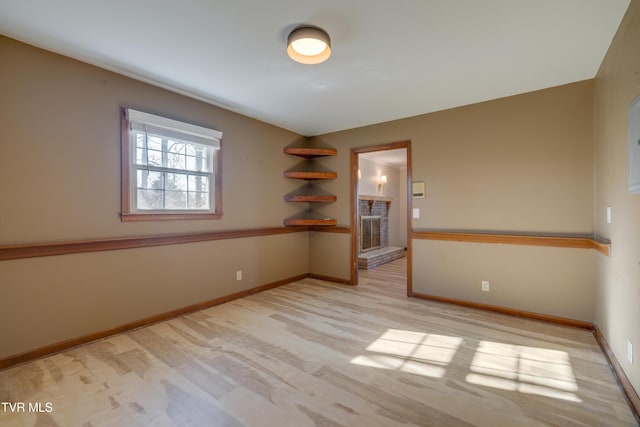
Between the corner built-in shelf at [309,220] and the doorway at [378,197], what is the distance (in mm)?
400

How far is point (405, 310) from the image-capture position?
3.16 metres

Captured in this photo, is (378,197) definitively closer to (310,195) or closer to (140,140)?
(310,195)

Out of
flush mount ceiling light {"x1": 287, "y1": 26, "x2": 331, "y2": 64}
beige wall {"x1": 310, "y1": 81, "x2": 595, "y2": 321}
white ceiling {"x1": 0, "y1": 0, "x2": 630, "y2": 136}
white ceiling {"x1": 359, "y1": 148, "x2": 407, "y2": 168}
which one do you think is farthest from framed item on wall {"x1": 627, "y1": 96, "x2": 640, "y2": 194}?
white ceiling {"x1": 359, "y1": 148, "x2": 407, "y2": 168}

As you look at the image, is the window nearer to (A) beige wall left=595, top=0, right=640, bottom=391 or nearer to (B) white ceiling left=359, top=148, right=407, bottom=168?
(B) white ceiling left=359, top=148, right=407, bottom=168

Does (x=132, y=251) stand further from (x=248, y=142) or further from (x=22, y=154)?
(x=248, y=142)

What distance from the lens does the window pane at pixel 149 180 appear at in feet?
8.89

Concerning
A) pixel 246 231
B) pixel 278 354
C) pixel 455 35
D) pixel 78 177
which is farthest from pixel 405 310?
pixel 78 177

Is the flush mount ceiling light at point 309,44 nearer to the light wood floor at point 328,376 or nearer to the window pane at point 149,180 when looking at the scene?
the window pane at point 149,180

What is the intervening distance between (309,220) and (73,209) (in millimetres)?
2730

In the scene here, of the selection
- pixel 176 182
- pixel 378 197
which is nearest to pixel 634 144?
pixel 176 182

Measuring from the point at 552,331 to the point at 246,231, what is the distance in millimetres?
3450

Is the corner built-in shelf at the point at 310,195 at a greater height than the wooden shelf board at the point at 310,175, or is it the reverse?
the wooden shelf board at the point at 310,175

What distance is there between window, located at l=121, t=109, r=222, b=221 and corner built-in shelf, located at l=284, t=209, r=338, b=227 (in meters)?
1.21

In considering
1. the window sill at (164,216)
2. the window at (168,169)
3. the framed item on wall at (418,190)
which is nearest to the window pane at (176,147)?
the window at (168,169)
